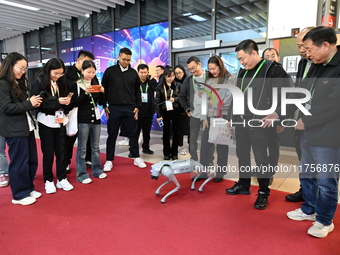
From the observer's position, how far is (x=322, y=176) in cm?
174

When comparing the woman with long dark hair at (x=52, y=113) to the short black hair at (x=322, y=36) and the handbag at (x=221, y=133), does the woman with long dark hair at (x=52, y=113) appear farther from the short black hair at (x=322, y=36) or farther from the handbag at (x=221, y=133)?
the short black hair at (x=322, y=36)

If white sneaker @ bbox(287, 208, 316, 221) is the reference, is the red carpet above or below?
below

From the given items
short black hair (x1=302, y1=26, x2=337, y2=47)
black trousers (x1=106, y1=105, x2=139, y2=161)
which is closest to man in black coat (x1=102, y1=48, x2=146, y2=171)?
black trousers (x1=106, y1=105, x2=139, y2=161)

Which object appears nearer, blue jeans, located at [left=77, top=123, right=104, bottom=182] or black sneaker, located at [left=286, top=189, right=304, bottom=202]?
black sneaker, located at [left=286, top=189, right=304, bottom=202]

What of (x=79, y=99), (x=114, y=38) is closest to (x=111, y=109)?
(x=79, y=99)

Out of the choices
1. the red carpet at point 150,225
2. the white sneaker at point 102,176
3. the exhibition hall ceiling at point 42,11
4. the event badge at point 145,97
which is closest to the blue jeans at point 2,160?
the red carpet at point 150,225

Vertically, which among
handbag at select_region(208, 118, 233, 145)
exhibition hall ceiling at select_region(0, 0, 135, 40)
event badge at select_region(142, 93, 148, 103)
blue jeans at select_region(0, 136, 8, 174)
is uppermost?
exhibition hall ceiling at select_region(0, 0, 135, 40)

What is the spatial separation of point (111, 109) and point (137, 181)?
3.38 feet

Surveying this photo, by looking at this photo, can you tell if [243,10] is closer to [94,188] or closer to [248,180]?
[248,180]

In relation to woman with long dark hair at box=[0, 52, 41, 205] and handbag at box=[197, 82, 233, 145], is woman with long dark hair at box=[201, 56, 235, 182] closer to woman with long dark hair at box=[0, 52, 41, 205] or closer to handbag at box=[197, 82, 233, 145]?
handbag at box=[197, 82, 233, 145]

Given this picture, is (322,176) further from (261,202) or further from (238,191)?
(238,191)

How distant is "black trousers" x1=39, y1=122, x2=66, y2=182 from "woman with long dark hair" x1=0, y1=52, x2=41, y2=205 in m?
0.11

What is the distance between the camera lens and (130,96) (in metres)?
3.34

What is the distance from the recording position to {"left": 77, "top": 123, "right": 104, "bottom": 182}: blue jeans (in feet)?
9.14
